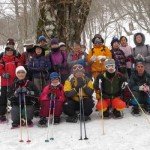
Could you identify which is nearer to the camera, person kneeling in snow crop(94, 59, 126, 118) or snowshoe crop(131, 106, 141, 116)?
person kneeling in snow crop(94, 59, 126, 118)

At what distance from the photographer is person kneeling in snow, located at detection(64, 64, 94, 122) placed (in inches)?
265

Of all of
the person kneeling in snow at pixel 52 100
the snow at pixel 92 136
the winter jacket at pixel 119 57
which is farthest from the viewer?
the winter jacket at pixel 119 57

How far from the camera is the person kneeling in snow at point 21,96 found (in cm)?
660

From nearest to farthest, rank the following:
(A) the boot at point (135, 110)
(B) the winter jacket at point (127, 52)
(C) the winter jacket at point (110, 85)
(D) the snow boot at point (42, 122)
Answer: (D) the snow boot at point (42, 122)
(C) the winter jacket at point (110, 85)
(A) the boot at point (135, 110)
(B) the winter jacket at point (127, 52)

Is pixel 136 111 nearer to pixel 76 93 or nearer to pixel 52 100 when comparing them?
pixel 76 93

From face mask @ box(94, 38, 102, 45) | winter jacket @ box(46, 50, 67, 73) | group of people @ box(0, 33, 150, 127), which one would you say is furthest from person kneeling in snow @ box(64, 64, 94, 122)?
face mask @ box(94, 38, 102, 45)

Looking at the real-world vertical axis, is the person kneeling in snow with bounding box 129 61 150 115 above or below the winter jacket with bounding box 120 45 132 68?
below

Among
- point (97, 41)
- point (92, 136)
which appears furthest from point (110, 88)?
point (92, 136)

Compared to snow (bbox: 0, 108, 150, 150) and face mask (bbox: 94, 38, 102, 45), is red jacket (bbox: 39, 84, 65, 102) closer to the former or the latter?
snow (bbox: 0, 108, 150, 150)

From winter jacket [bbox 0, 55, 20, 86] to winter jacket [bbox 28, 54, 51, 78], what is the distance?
0.40m

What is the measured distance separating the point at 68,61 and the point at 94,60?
2.26ft

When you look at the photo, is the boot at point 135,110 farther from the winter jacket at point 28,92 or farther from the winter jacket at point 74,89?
the winter jacket at point 28,92

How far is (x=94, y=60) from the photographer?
7.43m

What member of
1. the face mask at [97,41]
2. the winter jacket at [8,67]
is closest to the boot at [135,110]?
the face mask at [97,41]
